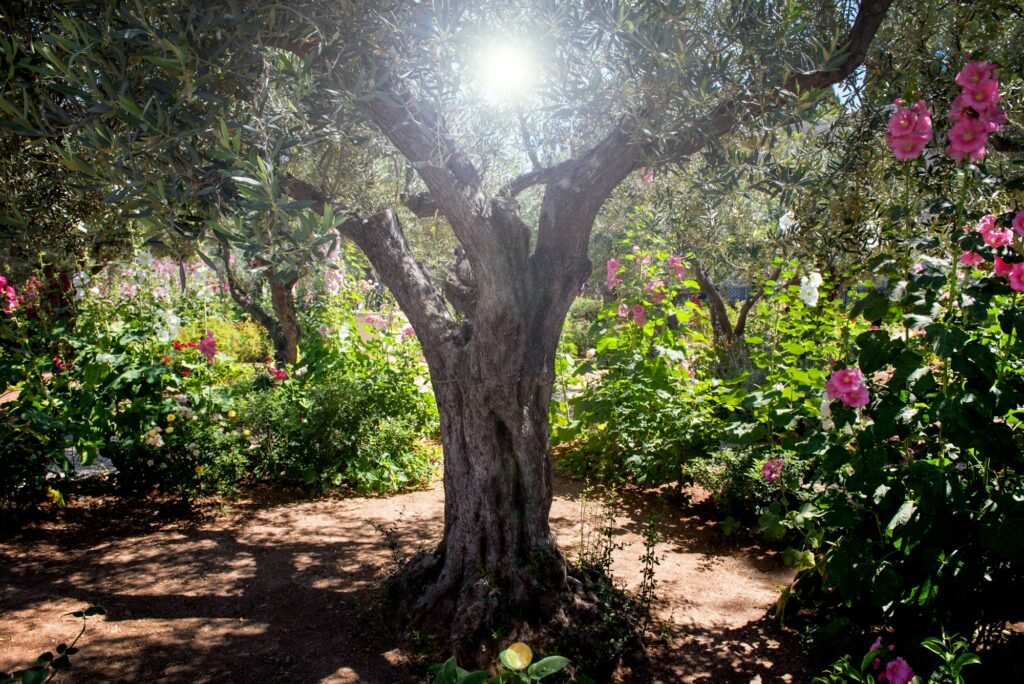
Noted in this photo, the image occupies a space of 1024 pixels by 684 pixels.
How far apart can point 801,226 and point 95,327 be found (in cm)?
520

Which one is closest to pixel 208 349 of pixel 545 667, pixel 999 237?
pixel 545 667

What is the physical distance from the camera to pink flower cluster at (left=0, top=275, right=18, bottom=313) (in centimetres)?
482

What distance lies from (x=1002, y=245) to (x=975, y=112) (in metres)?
0.50

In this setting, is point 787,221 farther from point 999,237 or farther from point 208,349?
point 208,349

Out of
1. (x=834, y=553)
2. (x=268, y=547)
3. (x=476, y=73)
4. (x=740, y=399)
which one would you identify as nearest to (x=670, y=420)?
(x=740, y=399)

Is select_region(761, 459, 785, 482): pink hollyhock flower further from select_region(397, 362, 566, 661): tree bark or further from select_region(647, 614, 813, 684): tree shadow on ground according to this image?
select_region(397, 362, 566, 661): tree bark

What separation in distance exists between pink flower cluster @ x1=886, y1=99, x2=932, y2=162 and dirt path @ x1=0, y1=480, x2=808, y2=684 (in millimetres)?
2299

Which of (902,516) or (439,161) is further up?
(439,161)

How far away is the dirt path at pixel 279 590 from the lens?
331cm

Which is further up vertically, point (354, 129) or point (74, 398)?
point (354, 129)

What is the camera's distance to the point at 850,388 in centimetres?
287

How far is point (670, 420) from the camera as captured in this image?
18.7ft

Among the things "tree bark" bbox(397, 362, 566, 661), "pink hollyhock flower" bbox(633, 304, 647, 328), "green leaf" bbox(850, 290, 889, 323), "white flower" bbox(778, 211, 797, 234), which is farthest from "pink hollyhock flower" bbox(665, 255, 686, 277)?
"green leaf" bbox(850, 290, 889, 323)

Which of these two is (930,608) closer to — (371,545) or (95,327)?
(371,545)
